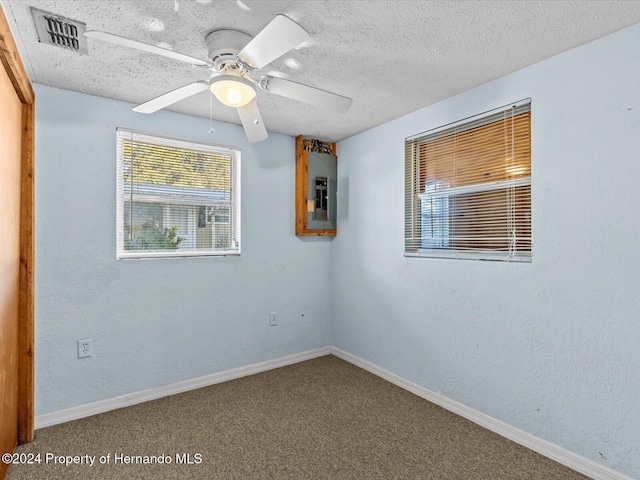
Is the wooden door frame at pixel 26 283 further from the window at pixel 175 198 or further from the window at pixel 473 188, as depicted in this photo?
the window at pixel 473 188

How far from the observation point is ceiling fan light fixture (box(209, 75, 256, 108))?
1.68 metres

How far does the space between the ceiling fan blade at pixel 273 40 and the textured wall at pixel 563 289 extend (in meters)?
1.56

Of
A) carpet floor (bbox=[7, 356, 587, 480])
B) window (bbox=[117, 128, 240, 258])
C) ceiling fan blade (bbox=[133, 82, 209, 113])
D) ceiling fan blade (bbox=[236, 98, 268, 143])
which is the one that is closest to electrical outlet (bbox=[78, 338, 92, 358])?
carpet floor (bbox=[7, 356, 587, 480])

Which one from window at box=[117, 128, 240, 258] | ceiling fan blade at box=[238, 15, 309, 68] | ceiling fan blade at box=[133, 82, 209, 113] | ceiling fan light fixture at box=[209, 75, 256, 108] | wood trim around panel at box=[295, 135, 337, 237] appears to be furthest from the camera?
wood trim around panel at box=[295, 135, 337, 237]

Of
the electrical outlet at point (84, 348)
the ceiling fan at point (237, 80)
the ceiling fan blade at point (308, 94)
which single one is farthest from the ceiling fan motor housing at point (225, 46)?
the electrical outlet at point (84, 348)

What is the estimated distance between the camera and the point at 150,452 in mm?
2084

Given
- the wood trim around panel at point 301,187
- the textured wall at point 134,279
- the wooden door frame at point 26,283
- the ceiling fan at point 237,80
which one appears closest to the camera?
the ceiling fan at point 237,80

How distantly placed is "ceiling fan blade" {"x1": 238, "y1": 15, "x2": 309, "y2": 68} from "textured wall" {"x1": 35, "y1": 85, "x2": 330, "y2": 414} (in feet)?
5.25

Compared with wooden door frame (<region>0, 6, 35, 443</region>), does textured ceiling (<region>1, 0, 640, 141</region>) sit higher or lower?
higher

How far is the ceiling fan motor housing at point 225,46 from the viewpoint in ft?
5.64

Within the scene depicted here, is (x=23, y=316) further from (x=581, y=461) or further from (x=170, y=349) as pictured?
(x=581, y=461)

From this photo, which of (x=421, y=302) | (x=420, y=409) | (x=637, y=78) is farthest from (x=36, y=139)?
(x=637, y=78)

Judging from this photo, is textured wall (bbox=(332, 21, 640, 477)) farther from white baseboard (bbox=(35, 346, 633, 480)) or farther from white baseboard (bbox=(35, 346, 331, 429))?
white baseboard (bbox=(35, 346, 331, 429))

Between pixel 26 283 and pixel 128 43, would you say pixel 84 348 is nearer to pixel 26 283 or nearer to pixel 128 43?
pixel 26 283
